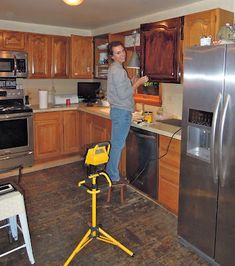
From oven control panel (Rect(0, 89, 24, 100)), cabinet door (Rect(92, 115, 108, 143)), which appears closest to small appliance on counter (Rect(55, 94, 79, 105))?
oven control panel (Rect(0, 89, 24, 100))

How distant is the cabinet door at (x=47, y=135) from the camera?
421cm

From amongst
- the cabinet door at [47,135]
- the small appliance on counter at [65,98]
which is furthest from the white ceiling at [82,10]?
the cabinet door at [47,135]

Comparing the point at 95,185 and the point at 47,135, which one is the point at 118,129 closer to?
the point at 95,185

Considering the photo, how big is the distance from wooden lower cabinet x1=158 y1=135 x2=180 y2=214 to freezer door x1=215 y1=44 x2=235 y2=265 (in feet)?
2.59

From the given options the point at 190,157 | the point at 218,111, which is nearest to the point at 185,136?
the point at 190,157

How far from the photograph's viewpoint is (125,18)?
12.7 feet

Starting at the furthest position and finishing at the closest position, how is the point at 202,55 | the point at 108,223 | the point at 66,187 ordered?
the point at 66,187 < the point at 108,223 < the point at 202,55

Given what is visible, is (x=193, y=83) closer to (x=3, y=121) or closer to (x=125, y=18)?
(x=125, y=18)

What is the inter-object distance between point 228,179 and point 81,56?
3379 mm

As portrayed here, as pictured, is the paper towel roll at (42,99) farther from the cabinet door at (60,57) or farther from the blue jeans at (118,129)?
the blue jeans at (118,129)

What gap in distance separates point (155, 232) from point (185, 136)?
992 millimetres

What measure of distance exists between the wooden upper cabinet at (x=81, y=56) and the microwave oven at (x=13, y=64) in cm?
76

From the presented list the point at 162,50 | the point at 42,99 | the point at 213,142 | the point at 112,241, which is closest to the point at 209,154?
the point at 213,142

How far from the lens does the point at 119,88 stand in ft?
9.15
